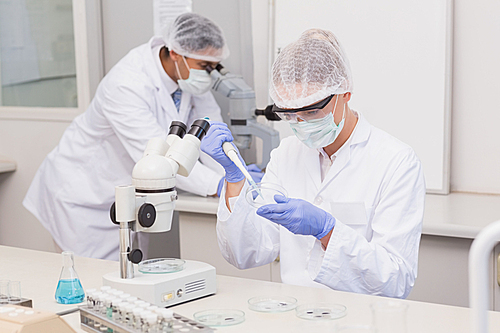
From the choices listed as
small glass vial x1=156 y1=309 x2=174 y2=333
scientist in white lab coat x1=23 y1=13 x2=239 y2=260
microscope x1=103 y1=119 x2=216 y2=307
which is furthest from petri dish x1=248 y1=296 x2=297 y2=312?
scientist in white lab coat x1=23 y1=13 x2=239 y2=260

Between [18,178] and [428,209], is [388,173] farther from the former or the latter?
[18,178]

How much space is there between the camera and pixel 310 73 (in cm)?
158

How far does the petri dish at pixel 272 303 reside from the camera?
1.29 m

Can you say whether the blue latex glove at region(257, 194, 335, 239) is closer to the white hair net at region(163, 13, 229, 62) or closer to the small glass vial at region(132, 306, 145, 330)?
the small glass vial at region(132, 306, 145, 330)

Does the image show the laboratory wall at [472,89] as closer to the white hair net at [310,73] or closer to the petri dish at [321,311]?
the white hair net at [310,73]

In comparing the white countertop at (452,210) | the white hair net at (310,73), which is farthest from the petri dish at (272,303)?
the white countertop at (452,210)

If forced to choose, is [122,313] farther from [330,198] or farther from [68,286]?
[330,198]

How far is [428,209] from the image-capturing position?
7.27 feet

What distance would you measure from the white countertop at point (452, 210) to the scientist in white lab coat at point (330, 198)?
446 mm

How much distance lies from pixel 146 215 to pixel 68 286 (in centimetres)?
27

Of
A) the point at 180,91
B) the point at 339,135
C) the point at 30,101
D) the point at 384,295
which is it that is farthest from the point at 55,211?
the point at 384,295

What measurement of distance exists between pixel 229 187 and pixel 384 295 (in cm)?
52

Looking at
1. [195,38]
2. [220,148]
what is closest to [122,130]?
[195,38]

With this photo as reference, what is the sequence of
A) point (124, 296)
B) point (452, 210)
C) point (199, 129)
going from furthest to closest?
point (452, 210) < point (199, 129) < point (124, 296)
